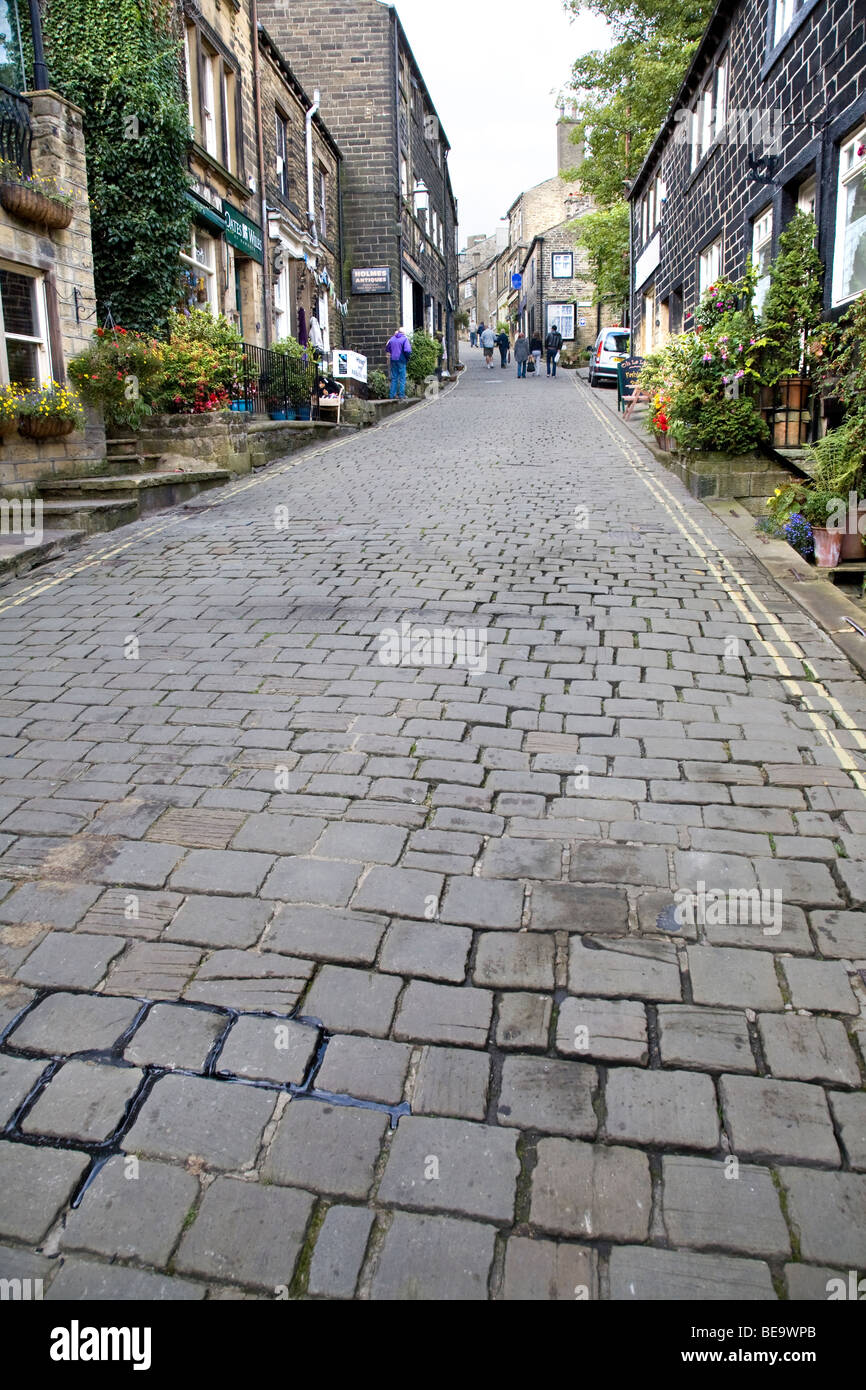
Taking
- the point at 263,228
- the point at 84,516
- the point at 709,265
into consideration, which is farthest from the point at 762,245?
the point at 263,228

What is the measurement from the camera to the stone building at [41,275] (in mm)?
10461

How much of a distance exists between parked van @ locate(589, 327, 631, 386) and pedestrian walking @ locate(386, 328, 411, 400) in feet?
24.1

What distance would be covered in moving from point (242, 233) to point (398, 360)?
6.42 metres

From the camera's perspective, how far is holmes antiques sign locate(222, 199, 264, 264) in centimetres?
1817

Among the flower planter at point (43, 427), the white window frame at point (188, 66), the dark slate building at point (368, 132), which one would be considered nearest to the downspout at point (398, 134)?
the dark slate building at point (368, 132)

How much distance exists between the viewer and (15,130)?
10.6 m

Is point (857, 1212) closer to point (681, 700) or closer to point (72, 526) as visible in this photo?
point (681, 700)

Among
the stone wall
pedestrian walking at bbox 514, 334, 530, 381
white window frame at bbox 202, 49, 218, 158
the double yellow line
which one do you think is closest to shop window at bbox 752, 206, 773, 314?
the double yellow line

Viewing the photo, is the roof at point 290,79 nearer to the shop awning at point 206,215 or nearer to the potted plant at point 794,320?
the shop awning at point 206,215

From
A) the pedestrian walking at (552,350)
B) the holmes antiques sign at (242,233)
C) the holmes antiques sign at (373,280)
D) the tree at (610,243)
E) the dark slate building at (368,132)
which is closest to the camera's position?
the holmes antiques sign at (242,233)

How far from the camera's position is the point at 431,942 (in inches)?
119
